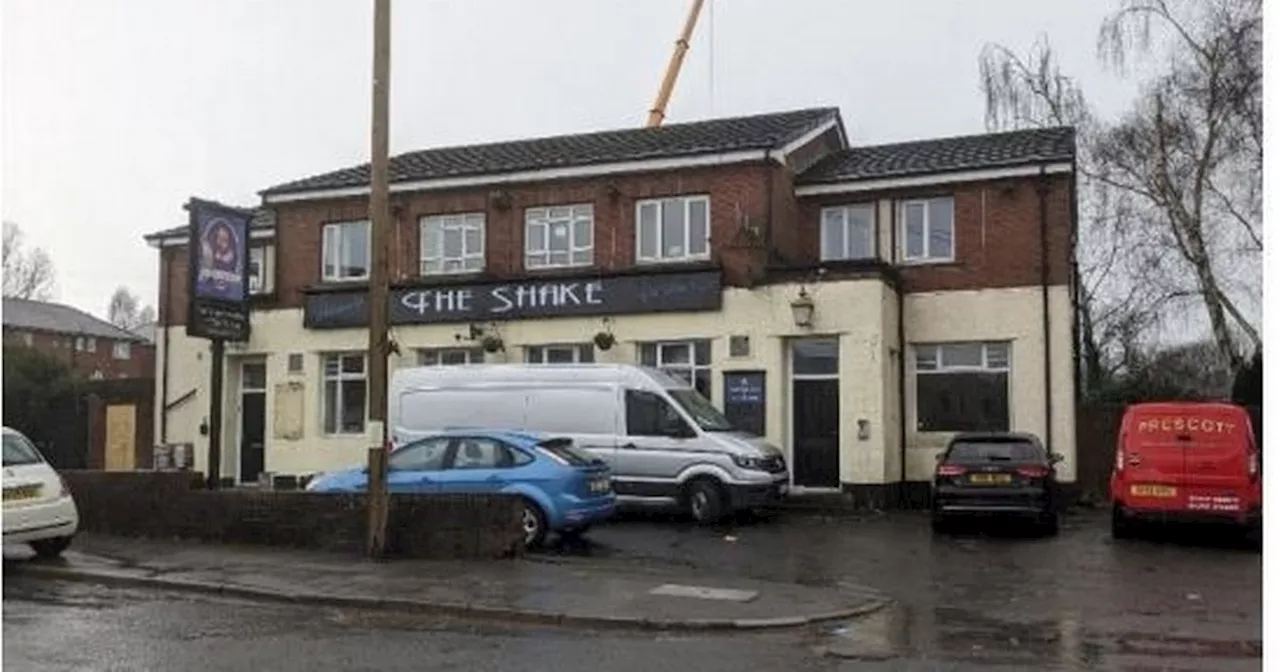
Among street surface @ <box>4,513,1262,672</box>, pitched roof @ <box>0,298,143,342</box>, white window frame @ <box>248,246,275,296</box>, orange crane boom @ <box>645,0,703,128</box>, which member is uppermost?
orange crane boom @ <box>645,0,703,128</box>

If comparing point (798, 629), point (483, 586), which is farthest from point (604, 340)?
point (798, 629)

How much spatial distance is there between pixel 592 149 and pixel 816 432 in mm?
8449

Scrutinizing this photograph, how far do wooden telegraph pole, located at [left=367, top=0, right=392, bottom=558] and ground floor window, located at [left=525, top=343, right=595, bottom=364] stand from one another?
10188 millimetres

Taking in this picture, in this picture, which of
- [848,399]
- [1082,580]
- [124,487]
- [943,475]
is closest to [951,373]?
[848,399]

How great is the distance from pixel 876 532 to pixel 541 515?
5875mm

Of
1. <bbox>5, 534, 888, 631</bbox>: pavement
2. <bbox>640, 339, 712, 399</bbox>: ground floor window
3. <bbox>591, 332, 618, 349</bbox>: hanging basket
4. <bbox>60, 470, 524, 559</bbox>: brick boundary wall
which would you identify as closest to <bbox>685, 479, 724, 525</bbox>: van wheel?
<bbox>640, 339, 712, 399</bbox>: ground floor window

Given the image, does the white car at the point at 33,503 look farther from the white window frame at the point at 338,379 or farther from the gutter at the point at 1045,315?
the gutter at the point at 1045,315

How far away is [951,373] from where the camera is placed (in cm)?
2430

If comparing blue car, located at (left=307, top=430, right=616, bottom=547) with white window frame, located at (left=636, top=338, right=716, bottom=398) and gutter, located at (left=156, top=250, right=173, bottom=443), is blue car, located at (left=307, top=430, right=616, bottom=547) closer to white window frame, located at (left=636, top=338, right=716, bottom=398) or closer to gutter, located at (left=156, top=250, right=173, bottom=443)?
white window frame, located at (left=636, top=338, right=716, bottom=398)

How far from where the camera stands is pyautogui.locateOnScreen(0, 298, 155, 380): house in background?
69.2 meters

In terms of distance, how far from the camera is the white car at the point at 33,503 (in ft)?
45.9

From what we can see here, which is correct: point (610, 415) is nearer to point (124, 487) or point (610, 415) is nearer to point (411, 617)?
point (124, 487)

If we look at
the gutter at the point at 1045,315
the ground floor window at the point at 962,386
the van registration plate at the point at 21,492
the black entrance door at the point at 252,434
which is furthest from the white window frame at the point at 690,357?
the van registration plate at the point at 21,492

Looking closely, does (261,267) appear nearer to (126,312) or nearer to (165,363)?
(165,363)
